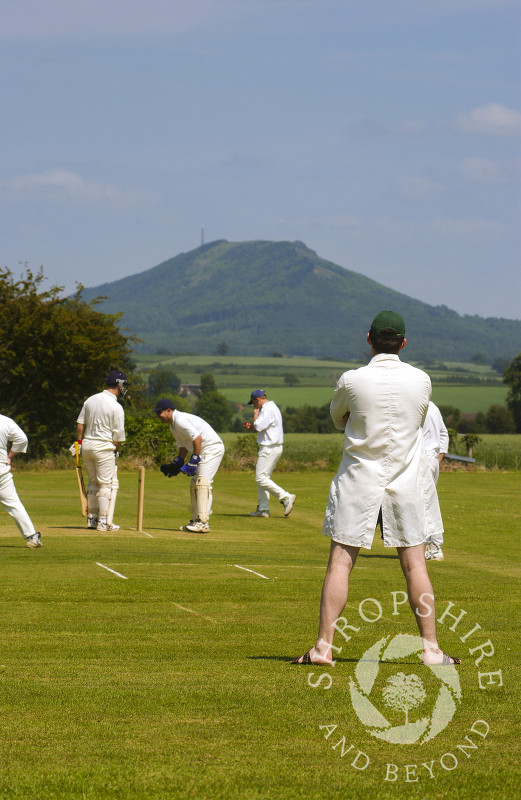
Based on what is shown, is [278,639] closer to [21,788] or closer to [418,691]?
[418,691]

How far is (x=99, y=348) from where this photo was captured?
129 feet

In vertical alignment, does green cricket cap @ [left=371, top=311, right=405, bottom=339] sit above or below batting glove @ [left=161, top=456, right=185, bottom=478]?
above

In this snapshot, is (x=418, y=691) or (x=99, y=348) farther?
(x=99, y=348)

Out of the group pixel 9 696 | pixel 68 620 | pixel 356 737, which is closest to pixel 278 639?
pixel 68 620

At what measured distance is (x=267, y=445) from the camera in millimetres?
20234

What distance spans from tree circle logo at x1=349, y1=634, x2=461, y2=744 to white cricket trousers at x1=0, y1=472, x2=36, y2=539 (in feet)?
23.9

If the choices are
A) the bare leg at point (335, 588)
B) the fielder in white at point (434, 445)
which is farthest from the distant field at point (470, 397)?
the bare leg at point (335, 588)

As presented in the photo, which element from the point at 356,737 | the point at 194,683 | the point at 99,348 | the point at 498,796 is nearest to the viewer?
the point at 498,796

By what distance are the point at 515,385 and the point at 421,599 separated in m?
86.7

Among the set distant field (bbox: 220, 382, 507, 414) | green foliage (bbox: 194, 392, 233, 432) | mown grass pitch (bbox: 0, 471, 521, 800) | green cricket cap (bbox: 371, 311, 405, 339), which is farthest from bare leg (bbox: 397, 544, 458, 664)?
distant field (bbox: 220, 382, 507, 414)

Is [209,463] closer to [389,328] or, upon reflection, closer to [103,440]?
[103,440]

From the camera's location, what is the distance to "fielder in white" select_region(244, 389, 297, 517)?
20000mm

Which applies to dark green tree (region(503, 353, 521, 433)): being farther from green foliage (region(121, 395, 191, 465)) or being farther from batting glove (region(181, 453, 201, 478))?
batting glove (region(181, 453, 201, 478))

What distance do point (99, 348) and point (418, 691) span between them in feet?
112
